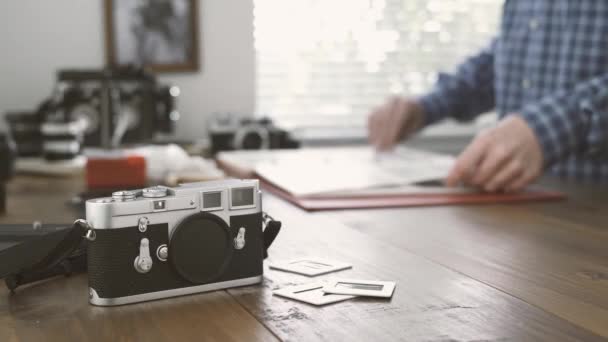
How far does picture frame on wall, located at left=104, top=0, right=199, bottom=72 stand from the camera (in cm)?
227

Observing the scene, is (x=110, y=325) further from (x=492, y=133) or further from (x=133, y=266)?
(x=492, y=133)

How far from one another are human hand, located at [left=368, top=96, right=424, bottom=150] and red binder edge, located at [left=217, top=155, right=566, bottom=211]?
598 millimetres

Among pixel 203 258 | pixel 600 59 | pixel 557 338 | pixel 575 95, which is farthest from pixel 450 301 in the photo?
pixel 600 59

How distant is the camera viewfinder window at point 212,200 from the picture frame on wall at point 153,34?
163cm

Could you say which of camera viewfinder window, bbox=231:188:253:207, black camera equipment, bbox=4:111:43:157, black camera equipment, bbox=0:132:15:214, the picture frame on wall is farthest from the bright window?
camera viewfinder window, bbox=231:188:253:207

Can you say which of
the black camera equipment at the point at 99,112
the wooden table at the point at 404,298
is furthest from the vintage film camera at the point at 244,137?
the wooden table at the point at 404,298

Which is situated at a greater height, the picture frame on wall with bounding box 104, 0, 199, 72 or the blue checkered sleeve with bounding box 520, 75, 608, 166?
the picture frame on wall with bounding box 104, 0, 199, 72

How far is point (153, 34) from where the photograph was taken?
2301 millimetres

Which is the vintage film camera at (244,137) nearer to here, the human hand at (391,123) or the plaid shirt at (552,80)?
the human hand at (391,123)

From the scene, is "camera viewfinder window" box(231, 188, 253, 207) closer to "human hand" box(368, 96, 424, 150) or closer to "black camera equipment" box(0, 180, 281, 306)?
"black camera equipment" box(0, 180, 281, 306)

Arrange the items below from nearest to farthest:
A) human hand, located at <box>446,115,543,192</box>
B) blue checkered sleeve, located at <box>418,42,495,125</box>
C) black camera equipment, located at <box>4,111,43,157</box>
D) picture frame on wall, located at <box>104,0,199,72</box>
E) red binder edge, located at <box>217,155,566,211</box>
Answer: red binder edge, located at <box>217,155,566,211</box> < human hand, located at <box>446,115,543,192</box> < black camera equipment, located at <box>4,111,43,157</box> < blue checkered sleeve, located at <box>418,42,495,125</box> < picture frame on wall, located at <box>104,0,199,72</box>

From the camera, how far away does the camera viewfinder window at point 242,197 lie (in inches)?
28.0

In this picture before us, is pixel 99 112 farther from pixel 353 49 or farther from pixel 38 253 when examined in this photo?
pixel 38 253

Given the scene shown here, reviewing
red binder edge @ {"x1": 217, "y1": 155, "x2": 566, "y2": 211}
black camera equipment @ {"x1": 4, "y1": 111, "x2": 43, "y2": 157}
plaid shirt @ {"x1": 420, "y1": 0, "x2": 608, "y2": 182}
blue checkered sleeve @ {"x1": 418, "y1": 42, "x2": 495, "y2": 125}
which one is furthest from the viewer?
blue checkered sleeve @ {"x1": 418, "y1": 42, "x2": 495, "y2": 125}
